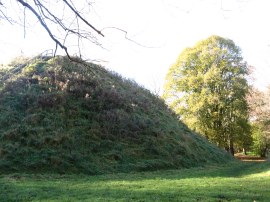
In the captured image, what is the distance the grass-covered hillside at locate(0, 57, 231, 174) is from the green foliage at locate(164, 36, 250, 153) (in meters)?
11.1

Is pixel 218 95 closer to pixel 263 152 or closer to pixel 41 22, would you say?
pixel 263 152

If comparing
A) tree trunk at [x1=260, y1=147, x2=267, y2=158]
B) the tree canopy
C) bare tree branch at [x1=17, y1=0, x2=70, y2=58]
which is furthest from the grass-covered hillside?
tree trunk at [x1=260, y1=147, x2=267, y2=158]

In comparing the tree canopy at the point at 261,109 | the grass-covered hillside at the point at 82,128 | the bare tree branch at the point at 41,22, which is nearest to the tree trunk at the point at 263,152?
the tree canopy at the point at 261,109

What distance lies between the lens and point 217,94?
38562 mm

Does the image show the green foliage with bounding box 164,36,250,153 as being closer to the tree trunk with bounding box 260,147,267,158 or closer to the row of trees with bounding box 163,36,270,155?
the row of trees with bounding box 163,36,270,155

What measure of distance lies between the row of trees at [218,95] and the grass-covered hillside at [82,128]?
11.1 metres

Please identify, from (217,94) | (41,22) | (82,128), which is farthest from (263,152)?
(41,22)

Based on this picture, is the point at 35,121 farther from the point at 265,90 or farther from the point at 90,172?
the point at 265,90

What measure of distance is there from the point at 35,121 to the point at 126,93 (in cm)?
783

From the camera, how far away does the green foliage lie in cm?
3819

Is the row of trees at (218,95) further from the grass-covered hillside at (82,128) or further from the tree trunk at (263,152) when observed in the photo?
the tree trunk at (263,152)

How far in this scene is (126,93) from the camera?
1025 inches

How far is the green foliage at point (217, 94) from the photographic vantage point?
38188 millimetres

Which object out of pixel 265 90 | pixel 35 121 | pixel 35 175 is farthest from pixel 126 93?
pixel 265 90
